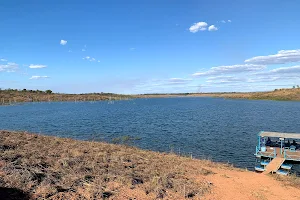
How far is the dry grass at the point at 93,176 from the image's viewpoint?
11.0 meters

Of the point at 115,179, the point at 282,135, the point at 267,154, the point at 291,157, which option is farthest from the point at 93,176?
the point at 282,135

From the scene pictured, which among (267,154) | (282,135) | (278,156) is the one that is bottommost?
(278,156)

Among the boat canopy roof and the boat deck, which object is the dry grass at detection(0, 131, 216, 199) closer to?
the boat deck

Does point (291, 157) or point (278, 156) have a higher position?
point (291, 157)

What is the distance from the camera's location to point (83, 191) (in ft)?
37.0

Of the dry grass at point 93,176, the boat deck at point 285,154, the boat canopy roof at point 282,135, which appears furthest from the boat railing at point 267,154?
the dry grass at point 93,176

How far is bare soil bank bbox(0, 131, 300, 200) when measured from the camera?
1098 centimetres

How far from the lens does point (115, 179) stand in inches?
528

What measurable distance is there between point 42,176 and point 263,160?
2339cm

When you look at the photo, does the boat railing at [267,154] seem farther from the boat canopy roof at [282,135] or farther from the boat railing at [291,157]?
the boat canopy roof at [282,135]

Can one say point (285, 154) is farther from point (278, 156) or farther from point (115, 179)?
point (115, 179)

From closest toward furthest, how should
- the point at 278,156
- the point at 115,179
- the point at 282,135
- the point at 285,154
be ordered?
the point at 115,179 < the point at 285,154 < the point at 278,156 < the point at 282,135

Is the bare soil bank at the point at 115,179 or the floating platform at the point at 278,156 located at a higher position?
the bare soil bank at the point at 115,179

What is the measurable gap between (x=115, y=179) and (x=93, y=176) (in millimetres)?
1221
